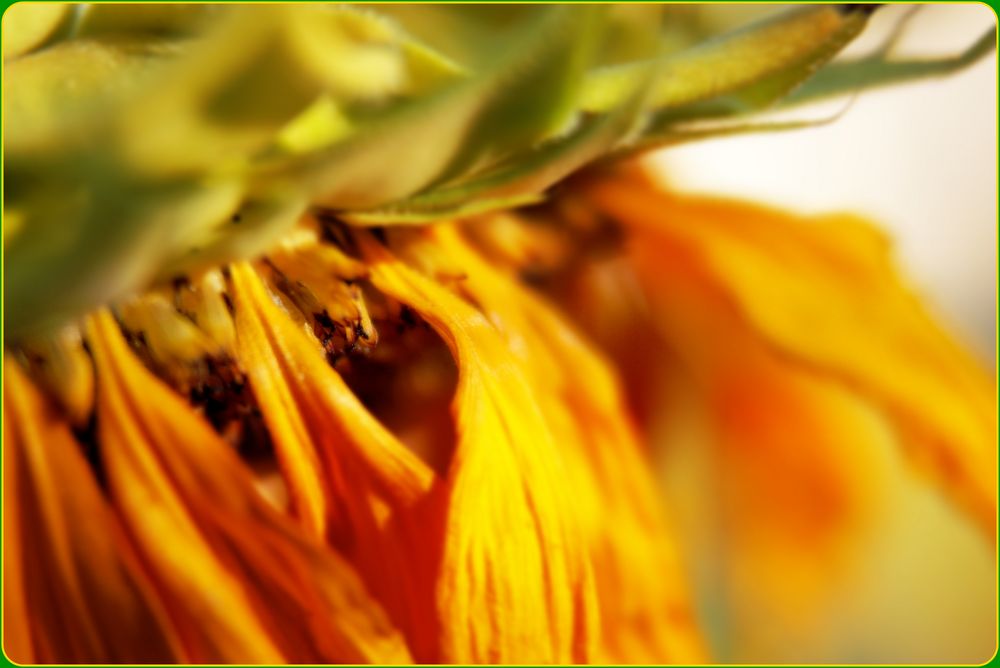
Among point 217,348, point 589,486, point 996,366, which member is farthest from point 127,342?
point 996,366

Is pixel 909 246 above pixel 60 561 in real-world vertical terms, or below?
above

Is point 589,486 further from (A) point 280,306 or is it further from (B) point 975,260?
(B) point 975,260

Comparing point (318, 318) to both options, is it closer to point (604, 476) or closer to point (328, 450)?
point (328, 450)

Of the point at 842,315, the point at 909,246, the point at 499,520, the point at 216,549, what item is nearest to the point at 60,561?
the point at 216,549

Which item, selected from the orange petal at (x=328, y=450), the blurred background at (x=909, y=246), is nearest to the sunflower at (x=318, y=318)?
the orange petal at (x=328, y=450)

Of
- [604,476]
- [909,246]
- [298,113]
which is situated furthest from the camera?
[909,246]

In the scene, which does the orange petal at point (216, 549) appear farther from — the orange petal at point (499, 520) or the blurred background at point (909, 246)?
the blurred background at point (909, 246)

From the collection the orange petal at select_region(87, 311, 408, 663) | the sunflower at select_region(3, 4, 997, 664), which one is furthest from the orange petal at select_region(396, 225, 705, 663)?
the orange petal at select_region(87, 311, 408, 663)
